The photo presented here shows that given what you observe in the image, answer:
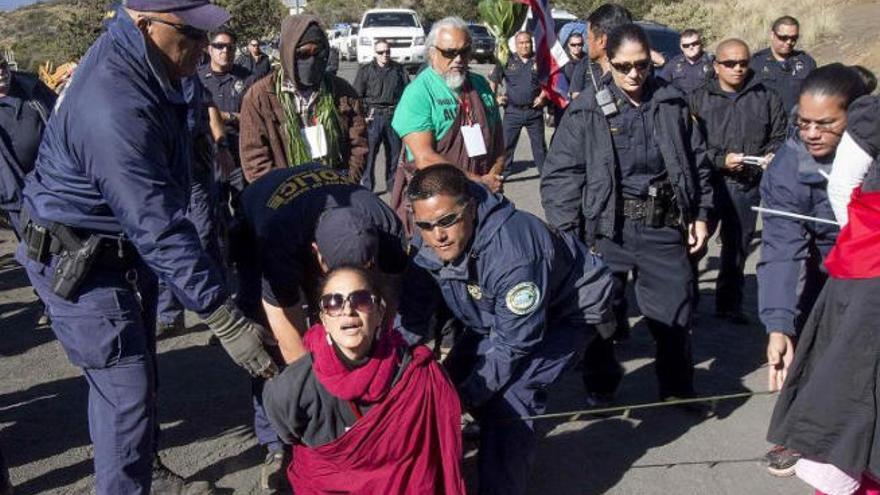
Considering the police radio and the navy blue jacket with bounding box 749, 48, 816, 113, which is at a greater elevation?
the police radio

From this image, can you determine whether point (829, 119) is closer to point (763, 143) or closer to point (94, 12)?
point (763, 143)

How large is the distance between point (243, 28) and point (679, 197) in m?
20.8

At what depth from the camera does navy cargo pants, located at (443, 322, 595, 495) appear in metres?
3.75

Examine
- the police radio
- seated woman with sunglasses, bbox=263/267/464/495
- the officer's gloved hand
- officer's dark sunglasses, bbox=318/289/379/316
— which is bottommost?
seated woman with sunglasses, bbox=263/267/464/495

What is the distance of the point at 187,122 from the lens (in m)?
3.50

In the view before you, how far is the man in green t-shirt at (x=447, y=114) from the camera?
17.3ft

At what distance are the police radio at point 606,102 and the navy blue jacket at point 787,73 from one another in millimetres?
3573

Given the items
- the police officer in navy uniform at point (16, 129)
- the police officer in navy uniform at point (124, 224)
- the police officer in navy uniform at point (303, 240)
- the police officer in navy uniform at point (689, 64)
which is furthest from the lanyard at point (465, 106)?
the police officer in navy uniform at point (689, 64)

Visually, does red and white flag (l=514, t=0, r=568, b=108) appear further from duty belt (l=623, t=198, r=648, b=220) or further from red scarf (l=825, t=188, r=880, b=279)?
red scarf (l=825, t=188, r=880, b=279)

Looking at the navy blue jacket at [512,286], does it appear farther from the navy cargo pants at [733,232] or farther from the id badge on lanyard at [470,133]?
the navy cargo pants at [733,232]

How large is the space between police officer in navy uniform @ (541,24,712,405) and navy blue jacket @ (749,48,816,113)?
129 inches

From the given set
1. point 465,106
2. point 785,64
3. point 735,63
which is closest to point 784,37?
point 785,64

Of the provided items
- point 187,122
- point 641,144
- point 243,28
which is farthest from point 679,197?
point 243,28

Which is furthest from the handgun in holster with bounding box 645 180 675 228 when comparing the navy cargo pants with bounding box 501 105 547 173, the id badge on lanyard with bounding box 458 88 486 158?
the navy cargo pants with bounding box 501 105 547 173
